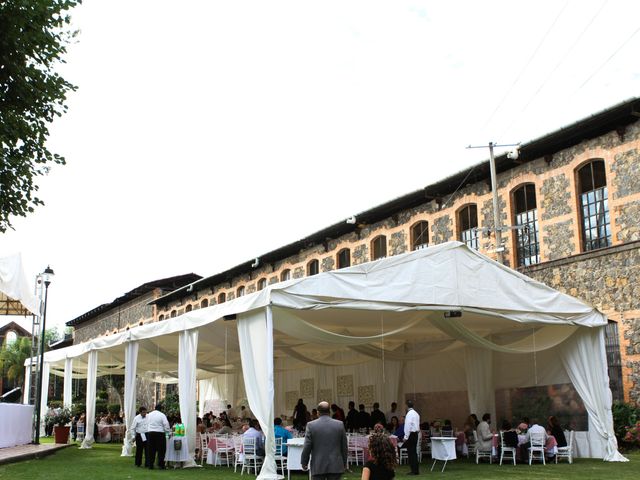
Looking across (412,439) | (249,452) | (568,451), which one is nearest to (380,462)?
(412,439)

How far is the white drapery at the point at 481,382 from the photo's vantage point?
17031mm

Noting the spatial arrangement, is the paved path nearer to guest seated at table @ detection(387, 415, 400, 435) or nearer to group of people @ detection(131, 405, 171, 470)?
group of people @ detection(131, 405, 171, 470)

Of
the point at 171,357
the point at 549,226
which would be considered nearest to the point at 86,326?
the point at 171,357

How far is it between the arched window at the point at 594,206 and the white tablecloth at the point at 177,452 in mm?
10416

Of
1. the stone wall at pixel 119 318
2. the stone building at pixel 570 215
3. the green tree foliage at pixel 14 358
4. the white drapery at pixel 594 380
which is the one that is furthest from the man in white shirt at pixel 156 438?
the green tree foliage at pixel 14 358

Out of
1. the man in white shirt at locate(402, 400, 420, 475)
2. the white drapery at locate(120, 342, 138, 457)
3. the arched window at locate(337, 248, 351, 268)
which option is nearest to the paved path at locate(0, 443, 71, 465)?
the white drapery at locate(120, 342, 138, 457)

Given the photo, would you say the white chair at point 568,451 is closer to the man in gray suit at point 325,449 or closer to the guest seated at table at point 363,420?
the guest seated at table at point 363,420

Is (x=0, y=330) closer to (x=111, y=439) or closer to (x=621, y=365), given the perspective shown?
(x=111, y=439)

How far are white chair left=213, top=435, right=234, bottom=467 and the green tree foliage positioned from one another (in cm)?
4286

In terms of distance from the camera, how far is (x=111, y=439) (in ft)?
86.4

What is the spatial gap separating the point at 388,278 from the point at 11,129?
22.8 feet

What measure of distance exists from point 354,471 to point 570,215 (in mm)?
8518

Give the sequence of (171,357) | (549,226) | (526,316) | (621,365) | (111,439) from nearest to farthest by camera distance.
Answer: (526,316) < (621,365) < (549,226) < (171,357) < (111,439)

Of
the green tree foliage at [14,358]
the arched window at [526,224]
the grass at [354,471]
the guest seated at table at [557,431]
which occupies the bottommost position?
the grass at [354,471]
